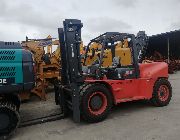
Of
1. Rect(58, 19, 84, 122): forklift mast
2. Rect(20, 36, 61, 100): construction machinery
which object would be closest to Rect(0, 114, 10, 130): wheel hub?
Rect(58, 19, 84, 122): forklift mast

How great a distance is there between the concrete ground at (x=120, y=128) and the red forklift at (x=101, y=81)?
1.05ft

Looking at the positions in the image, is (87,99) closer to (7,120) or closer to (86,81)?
(86,81)

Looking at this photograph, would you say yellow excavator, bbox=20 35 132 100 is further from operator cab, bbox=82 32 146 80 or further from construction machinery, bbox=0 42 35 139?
construction machinery, bbox=0 42 35 139

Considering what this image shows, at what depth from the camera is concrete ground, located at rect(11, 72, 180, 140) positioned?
5.63 metres

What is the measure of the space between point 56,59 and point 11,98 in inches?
218

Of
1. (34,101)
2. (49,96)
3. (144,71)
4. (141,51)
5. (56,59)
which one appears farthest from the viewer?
(56,59)

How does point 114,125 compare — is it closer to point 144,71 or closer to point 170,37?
point 144,71

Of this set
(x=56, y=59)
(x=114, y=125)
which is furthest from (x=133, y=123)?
(x=56, y=59)

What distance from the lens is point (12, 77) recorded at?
5.87m

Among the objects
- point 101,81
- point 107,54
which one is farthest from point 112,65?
point 101,81

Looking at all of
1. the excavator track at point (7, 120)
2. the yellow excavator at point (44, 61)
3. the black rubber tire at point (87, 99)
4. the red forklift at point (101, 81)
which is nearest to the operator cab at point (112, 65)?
the red forklift at point (101, 81)

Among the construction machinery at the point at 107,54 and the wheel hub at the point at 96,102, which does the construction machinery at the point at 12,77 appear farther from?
the construction machinery at the point at 107,54

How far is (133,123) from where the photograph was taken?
6.45 m

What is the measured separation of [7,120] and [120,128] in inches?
89.3
